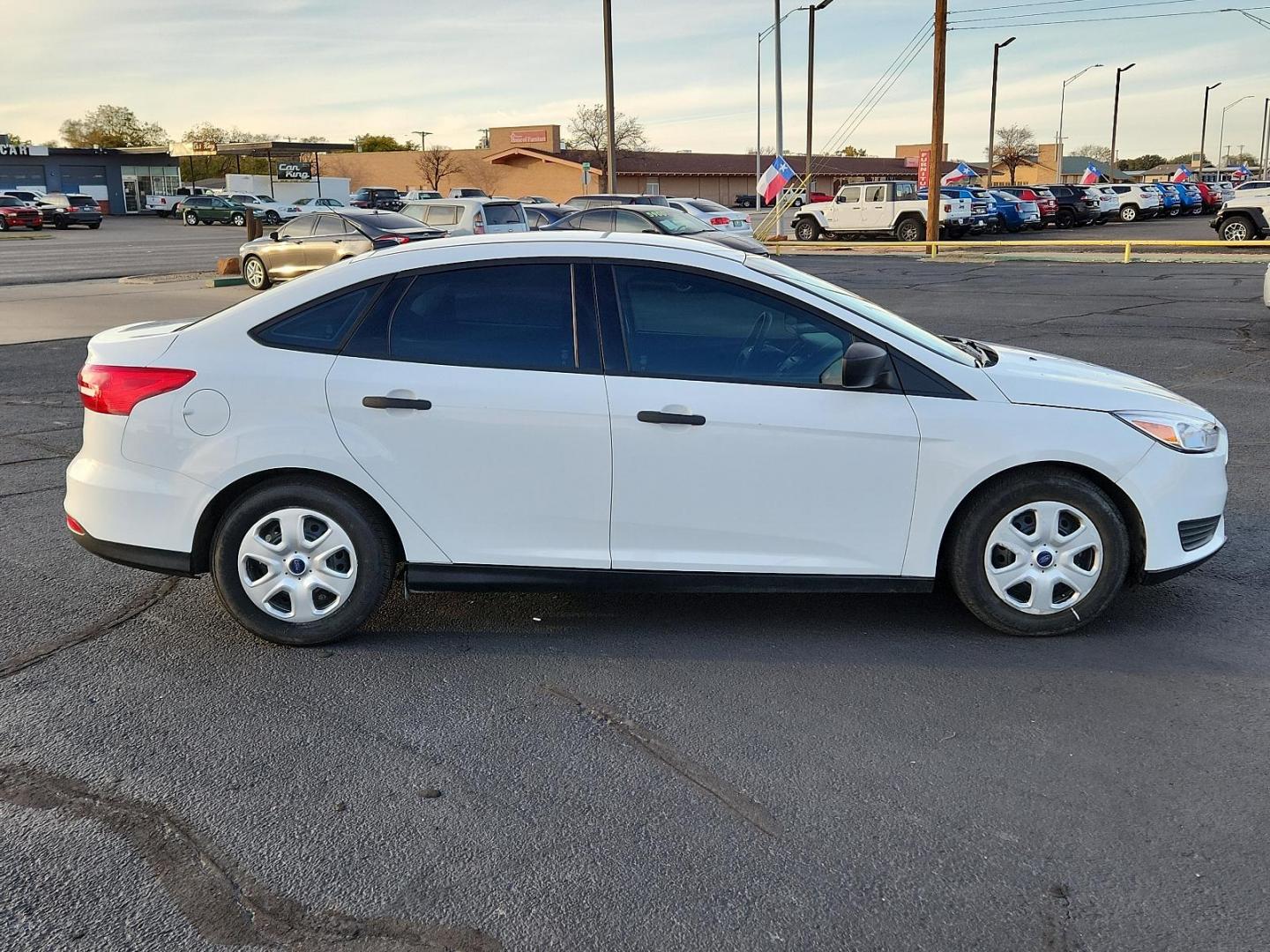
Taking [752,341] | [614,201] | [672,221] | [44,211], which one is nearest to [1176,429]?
[752,341]

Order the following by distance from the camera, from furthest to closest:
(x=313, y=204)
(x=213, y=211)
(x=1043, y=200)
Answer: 1. (x=313, y=204)
2. (x=213, y=211)
3. (x=1043, y=200)

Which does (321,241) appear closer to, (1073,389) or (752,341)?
(752,341)

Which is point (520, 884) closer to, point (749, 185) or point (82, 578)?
point (82, 578)

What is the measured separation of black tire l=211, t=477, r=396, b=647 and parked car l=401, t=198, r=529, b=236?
64.3 feet

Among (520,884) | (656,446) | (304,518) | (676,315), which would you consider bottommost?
(520,884)

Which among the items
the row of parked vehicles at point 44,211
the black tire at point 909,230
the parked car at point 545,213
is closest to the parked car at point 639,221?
the parked car at point 545,213

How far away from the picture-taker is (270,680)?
441 cm

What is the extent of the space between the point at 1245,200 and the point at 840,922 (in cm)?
3233

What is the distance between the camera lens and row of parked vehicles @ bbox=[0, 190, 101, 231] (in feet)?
168

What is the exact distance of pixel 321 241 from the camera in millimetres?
21828

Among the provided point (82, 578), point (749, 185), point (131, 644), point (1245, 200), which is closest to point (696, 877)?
point (131, 644)

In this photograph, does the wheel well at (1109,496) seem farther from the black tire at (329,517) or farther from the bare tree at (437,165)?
the bare tree at (437,165)

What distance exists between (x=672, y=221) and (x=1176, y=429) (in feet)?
67.4

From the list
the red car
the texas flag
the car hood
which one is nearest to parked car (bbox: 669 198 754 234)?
the texas flag
